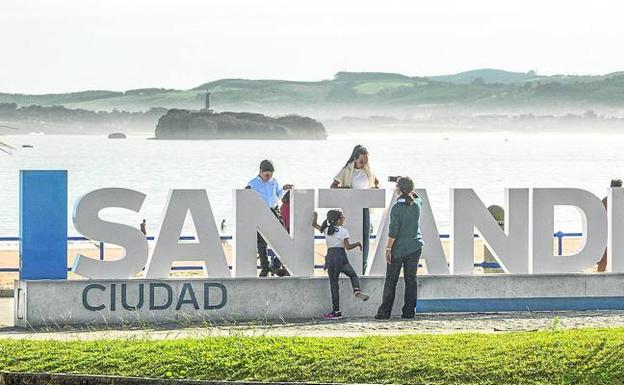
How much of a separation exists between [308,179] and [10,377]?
350 ft

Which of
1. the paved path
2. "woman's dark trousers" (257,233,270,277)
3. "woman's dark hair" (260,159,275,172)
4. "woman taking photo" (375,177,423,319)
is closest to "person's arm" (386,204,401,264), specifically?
"woman taking photo" (375,177,423,319)

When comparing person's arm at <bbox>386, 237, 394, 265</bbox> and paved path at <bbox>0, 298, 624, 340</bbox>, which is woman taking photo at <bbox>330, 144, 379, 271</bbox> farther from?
paved path at <bbox>0, 298, 624, 340</bbox>

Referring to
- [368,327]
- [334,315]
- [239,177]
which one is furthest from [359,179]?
[239,177]

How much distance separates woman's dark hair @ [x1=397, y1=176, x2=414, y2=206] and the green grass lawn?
3836mm

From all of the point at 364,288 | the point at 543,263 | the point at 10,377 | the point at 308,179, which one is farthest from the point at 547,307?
the point at 308,179

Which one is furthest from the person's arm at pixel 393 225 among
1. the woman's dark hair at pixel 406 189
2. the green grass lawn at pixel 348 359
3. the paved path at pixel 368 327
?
the green grass lawn at pixel 348 359

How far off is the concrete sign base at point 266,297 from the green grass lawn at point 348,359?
11.1ft

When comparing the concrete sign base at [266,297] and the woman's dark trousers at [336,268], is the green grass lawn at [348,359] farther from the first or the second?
the woman's dark trousers at [336,268]

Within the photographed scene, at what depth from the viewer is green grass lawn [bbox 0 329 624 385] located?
1351cm

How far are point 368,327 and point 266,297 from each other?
163cm

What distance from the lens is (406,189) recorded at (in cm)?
1858

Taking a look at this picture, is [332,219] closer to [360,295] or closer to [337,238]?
[337,238]

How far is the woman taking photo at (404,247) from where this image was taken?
18.6 metres

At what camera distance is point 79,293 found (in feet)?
60.6
